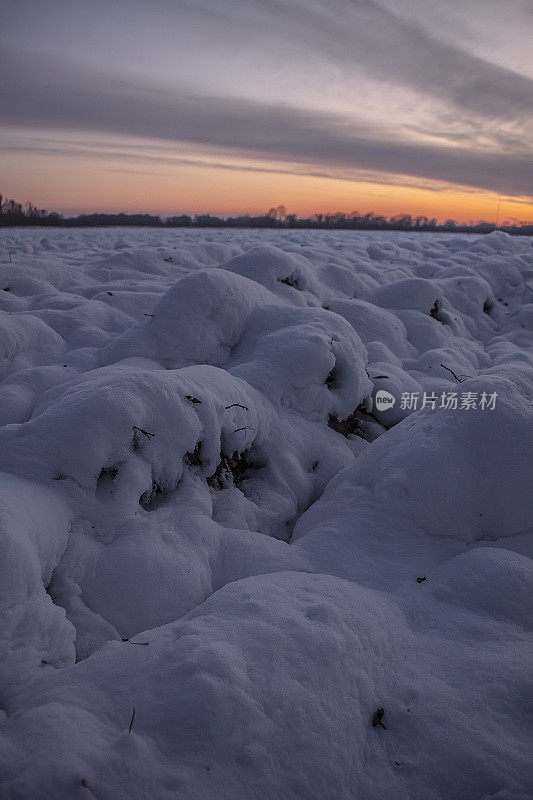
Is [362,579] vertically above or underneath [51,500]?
underneath

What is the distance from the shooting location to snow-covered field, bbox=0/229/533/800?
1251 mm

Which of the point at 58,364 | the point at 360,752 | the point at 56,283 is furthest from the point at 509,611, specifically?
the point at 56,283

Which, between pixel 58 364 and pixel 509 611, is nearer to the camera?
pixel 509 611

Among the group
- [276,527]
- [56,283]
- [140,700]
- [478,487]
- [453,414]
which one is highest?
[56,283]

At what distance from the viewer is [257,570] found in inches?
81.7

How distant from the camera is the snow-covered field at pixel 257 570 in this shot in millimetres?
1251

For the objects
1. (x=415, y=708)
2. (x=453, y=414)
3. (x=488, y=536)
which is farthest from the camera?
(x=453, y=414)

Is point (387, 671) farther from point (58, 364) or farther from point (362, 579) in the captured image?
point (58, 364)

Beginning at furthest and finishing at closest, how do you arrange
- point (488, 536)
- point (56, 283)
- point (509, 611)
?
point (56, 283)
point (488, 536)
point (509, 611)

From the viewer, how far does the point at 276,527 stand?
2.64 meters

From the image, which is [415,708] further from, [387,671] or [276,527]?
[276,527]

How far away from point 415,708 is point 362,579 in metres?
0.64

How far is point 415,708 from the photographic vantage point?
57.2 inches

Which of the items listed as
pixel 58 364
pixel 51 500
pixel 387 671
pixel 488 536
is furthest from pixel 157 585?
pixel 58 364
